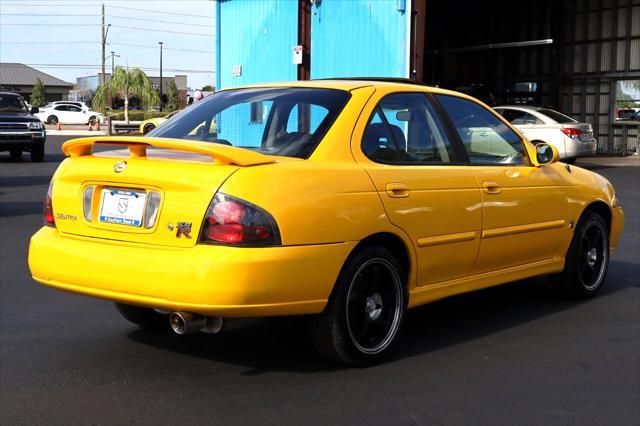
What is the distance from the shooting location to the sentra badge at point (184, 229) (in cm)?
397

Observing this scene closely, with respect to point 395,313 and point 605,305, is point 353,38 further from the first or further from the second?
point 395,313

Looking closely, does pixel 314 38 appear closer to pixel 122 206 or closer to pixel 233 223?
pixel 122 206

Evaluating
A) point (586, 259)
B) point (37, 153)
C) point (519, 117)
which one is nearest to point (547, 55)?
point (519, 117)

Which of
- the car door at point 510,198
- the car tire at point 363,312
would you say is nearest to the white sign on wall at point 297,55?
the car door at point 510,198

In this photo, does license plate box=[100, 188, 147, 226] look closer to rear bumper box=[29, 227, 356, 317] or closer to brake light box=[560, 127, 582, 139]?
rear bumper box=[29, 227, 356, 317]

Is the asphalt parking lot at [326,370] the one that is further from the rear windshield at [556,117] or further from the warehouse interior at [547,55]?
the warehouse interior at [547,55]

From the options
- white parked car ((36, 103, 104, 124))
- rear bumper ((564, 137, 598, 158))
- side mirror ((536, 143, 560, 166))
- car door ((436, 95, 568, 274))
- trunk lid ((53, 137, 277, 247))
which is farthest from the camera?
white parked car ((36, 103, 104, 124))

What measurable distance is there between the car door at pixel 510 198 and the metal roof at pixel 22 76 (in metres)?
84.9

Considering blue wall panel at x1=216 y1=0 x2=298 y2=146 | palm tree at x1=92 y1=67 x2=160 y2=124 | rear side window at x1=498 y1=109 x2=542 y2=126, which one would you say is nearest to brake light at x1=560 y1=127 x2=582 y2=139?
rear side window at x1=498 y1=109 x2=542 y2=126

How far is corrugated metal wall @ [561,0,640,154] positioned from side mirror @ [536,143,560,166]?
911 inches

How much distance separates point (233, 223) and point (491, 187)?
2.00 m

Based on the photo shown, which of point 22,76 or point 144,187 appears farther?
point 22,76

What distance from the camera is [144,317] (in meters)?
5.17

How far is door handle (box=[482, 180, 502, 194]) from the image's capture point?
5203 millimetres
